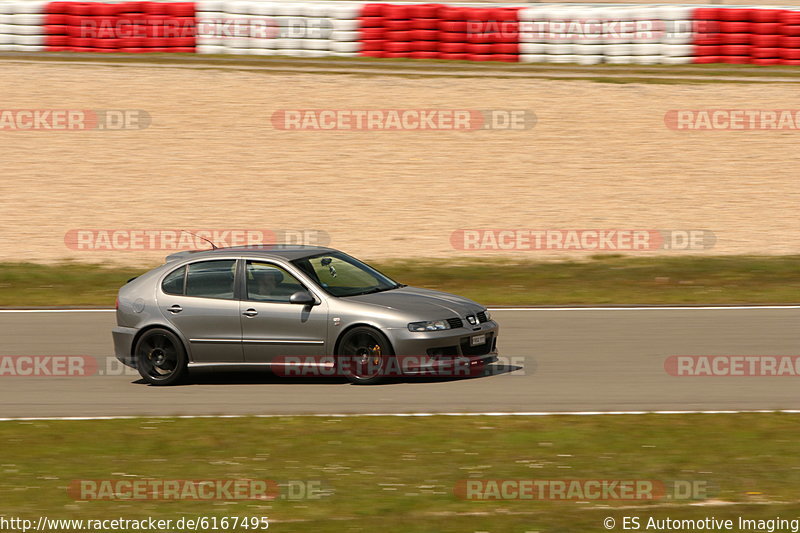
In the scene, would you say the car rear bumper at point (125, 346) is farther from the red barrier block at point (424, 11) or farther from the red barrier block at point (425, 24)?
the red barrier block at point (425, 24)

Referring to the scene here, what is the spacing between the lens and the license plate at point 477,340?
11203 mm

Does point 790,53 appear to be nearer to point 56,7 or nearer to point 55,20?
point 56,7

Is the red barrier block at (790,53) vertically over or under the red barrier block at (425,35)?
under

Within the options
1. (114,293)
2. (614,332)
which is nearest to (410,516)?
(614,332)

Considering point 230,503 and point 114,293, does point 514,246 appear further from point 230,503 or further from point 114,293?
point 230,503

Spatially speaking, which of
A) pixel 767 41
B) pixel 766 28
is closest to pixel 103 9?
pixel 766 28

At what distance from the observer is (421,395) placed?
10.7 m

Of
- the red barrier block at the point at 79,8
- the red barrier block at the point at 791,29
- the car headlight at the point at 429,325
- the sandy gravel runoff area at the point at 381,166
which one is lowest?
the car headlight at the point at 429,325

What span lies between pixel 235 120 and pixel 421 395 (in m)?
16.2

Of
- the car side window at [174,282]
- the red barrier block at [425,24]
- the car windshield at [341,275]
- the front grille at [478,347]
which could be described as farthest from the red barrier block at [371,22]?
the front grille at [478,347]

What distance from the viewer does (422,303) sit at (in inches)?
445

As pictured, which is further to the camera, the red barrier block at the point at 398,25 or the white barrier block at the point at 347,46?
the white barrier block at the point at 347,46

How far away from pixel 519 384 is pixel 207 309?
3.15 meters

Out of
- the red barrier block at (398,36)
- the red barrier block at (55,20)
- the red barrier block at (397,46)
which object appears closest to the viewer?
the red barrier block at (398,36)
